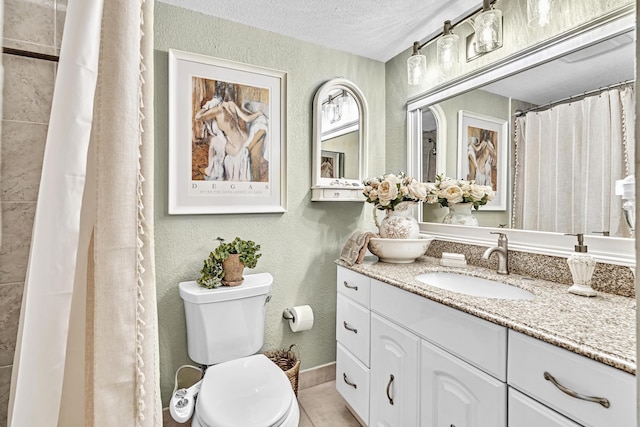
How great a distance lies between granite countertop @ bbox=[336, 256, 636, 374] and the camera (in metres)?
0.70

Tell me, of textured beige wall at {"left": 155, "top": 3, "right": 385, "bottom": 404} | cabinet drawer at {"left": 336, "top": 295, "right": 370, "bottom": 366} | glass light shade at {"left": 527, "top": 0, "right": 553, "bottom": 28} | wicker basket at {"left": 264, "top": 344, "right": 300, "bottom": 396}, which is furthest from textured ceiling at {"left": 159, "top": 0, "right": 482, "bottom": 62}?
wicker basket at {"left": 264, "top": 344, "right": 300, "bottom": 396}


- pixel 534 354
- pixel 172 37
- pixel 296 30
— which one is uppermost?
pixel 296 30

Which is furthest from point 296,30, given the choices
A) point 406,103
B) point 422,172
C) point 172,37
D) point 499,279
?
point 499,279

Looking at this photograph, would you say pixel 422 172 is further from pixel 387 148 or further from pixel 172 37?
pixel 172 37

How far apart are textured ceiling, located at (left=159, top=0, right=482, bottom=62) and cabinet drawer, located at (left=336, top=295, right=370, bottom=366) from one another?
156 centimetres

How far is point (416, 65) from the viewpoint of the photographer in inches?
72.7

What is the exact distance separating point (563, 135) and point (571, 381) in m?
0.99

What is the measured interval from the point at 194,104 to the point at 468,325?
5.37 feet

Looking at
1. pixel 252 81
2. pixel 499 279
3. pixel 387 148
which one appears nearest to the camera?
pixel 499 279

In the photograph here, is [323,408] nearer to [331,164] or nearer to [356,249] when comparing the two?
[356,249]

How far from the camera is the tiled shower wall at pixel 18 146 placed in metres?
0.79

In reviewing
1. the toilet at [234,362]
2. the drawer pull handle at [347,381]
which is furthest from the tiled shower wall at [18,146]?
the drawer pull handle at [347,381]

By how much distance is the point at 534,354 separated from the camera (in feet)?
2.64

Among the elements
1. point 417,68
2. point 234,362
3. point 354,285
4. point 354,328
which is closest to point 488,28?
point 417,68
